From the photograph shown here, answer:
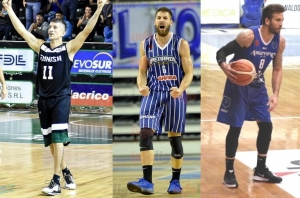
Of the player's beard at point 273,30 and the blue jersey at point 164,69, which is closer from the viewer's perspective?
the blue jersey at point 164,69

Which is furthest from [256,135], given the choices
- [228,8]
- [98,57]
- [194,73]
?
[98,57]

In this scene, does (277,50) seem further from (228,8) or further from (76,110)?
(76,110)

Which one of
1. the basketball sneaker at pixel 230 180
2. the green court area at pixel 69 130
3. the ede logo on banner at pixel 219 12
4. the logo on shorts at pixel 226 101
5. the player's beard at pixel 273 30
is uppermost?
the ede logo on banner at pixel 219 12

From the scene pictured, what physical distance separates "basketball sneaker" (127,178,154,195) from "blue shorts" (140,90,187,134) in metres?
0.34

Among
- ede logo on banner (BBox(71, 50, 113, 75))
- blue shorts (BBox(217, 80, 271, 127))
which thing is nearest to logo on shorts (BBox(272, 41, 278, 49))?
blue shorts (BBox(217, 80, 271, 127))

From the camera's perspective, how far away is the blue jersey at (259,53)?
502 centimetres

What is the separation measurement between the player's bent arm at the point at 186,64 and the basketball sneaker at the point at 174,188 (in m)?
0.57

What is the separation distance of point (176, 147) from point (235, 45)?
4.88ft

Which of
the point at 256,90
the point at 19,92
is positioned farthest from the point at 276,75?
the point at 19,92

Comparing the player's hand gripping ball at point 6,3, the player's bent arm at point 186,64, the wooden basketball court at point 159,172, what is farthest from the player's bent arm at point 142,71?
the player's hand gripping ball at point 6,3

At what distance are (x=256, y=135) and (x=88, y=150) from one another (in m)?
4.51

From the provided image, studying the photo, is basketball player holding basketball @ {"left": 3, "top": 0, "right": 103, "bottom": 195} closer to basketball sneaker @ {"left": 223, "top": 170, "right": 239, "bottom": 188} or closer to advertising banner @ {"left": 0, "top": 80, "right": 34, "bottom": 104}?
basketball sneaker @ {"left": 223, "top": 170, "right": 239, "bottom": 188}

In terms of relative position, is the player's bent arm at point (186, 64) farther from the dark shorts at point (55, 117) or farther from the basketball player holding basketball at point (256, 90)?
the dark shorts at point (55, 117)

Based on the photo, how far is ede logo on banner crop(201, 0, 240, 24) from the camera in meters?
4.88
